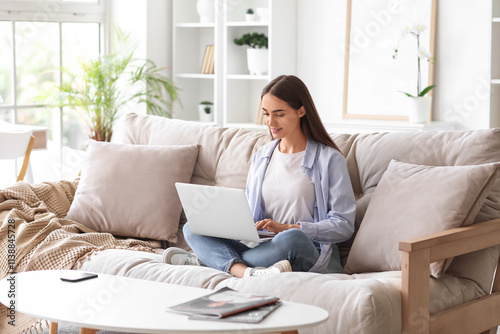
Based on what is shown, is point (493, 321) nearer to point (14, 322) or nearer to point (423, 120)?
point (14, 322)

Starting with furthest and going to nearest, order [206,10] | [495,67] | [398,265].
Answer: [206,10]
[495,67]
[398,265]

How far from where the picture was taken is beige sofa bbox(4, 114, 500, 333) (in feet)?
7.47

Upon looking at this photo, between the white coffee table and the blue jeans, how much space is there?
0.45 metres

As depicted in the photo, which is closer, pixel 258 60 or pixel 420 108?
pixel 420 108

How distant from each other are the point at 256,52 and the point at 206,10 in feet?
1.86

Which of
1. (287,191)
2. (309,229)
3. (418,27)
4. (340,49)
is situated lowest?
(309,229)

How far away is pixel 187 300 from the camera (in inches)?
84.2

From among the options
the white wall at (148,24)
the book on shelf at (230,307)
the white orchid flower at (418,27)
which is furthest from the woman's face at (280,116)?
the white wall at (148,24)

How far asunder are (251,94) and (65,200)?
239 centimetres

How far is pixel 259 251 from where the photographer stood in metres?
2.72

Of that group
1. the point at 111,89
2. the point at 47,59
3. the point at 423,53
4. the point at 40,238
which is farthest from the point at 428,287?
the point at 47,59

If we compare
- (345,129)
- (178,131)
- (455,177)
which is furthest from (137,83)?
(455,177)

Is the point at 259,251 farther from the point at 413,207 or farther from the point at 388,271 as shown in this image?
the point at 413,207

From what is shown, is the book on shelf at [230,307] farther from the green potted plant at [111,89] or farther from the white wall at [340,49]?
the green potted plant at [111,89]
